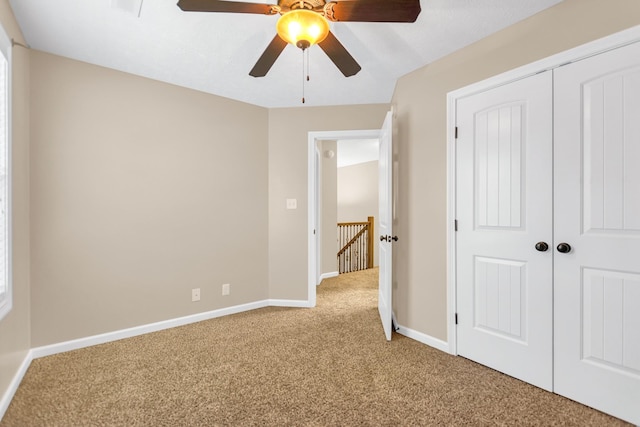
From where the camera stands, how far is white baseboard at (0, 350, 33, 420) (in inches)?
68.4

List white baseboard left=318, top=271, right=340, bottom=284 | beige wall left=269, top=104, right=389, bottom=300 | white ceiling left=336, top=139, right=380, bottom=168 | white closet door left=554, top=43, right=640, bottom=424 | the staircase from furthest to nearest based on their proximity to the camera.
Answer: the staircase < white ceiling left=336, top=139, right=380, bottom=168 < white baseboard left=318, top=271, right=340, bottom=284 < beige wall left=269, top=104, right=389, bottom=300 < white closet door left=554, top=43, right=640, bottom=424

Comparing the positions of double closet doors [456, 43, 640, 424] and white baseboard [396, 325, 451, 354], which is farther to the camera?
white baseboard [396, 325, 451, 354]

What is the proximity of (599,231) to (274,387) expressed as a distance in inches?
83.8

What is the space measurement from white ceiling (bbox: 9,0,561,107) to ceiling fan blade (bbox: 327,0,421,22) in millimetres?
522

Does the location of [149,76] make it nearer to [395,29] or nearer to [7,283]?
[7,283]

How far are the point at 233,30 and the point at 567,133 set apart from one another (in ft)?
7.27

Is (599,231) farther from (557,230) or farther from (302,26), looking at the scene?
(302,26)

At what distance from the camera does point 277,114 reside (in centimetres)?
366

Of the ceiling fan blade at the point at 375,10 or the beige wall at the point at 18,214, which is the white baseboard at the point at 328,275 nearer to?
the beige wall at the point at 18,214

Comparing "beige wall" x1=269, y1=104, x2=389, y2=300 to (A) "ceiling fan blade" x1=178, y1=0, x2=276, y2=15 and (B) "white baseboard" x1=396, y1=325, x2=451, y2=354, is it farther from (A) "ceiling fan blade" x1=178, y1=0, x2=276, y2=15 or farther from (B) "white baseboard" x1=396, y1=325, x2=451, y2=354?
(A) "ceiling fan blade" x1=178, y1=0, x2=276, y2=15

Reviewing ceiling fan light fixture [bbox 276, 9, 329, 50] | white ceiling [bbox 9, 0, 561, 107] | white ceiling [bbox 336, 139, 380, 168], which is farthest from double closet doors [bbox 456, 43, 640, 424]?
white ceiling [bbox 336, 139, 380, 168]

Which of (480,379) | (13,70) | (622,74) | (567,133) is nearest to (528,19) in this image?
(622,74)

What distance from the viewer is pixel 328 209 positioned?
541 cm

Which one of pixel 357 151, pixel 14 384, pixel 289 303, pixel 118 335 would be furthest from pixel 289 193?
pixel 357 151
